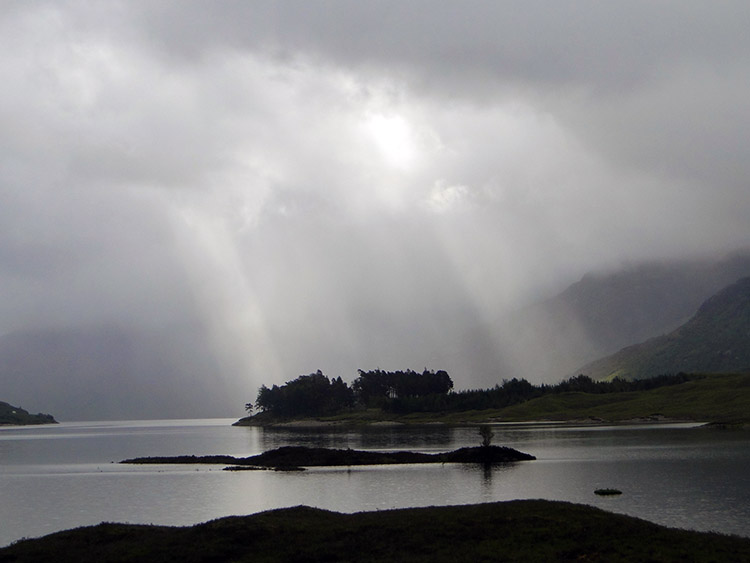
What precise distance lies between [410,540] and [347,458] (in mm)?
68258

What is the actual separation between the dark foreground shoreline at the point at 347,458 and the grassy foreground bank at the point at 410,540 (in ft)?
176

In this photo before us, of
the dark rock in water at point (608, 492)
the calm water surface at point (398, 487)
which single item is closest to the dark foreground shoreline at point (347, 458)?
the calm water surface at point (398, 487)

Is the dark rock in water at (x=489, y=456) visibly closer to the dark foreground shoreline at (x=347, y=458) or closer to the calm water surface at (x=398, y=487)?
the dark foreground shoreline at (x=347, y=458)

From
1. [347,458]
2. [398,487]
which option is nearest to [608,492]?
[398,487]

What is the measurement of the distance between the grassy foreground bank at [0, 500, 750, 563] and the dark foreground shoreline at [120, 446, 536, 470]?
176 feet

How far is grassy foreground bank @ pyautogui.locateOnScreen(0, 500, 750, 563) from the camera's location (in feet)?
133

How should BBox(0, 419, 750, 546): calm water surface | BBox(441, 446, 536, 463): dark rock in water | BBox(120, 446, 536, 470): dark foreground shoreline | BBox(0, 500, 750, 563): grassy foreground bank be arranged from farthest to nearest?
BBox(120, 446, 536, 470): dark foreground shoreline < BBox(441, 446, 536, 463): dark rock in water < BBox(0, 419, 750, 546): calm water surface < BBox(0, 500, 750, 563): grassy foreground bank

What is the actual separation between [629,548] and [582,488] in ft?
112

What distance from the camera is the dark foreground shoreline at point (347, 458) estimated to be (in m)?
107

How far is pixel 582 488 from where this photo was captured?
241 feet

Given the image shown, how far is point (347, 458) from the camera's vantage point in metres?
113

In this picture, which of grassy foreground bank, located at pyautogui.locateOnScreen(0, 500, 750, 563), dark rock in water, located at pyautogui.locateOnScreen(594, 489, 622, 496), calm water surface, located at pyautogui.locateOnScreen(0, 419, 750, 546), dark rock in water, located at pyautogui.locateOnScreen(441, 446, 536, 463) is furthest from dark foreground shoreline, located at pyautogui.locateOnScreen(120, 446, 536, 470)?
grassy foreground bank, located at pyautogui.locateOnScreen(0, 500, 750, 563)

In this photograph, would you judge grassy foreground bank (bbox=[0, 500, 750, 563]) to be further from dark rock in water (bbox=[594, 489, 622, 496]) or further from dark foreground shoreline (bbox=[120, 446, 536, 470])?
dark foreground shoreline (bbox=[120, 446, 536, 470])

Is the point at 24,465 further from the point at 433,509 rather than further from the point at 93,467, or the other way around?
the point at 433,509
